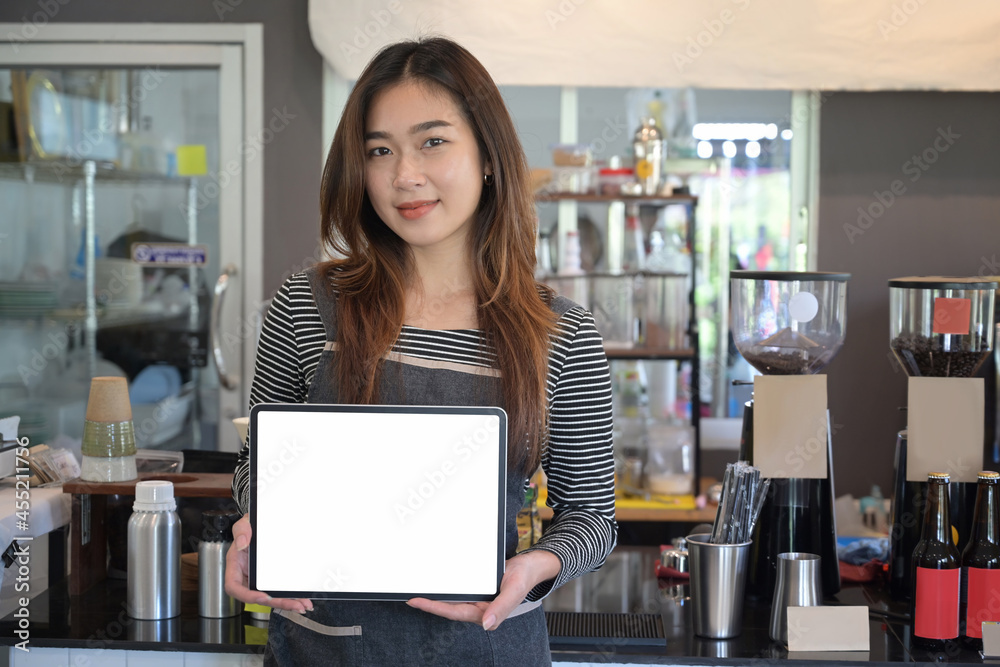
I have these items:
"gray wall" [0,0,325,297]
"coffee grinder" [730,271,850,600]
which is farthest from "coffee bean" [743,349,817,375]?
"gray wall" [0,0,325,297]

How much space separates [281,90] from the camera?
11.3 ft

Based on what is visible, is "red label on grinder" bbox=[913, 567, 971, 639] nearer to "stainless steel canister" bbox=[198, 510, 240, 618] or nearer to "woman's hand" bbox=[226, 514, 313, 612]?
"woman's hand" bbox=[226, 514, 313, 612]

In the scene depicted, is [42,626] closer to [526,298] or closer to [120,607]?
[120,607]

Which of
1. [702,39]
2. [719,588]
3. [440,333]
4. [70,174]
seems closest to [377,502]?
[440,333]

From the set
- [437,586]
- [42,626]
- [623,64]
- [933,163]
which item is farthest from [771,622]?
[933,163]

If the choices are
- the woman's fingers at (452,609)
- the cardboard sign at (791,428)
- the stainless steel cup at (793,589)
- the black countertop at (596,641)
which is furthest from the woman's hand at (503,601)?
the cardboard sign at (791,428)

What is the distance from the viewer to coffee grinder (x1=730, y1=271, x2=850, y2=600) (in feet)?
5.42

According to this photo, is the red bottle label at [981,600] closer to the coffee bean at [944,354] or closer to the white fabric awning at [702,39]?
the coffee bean at [944,354]

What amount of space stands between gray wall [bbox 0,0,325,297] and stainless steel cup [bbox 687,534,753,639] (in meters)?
2.34

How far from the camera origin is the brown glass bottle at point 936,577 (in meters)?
1.45

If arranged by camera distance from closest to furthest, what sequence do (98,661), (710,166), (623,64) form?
1. (98,661)
2. (623,64)
3. (710,166)

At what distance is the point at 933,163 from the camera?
3473 mm

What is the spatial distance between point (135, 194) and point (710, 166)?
2.23 meters

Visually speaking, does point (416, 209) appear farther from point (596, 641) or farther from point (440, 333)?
point (596, 641)
